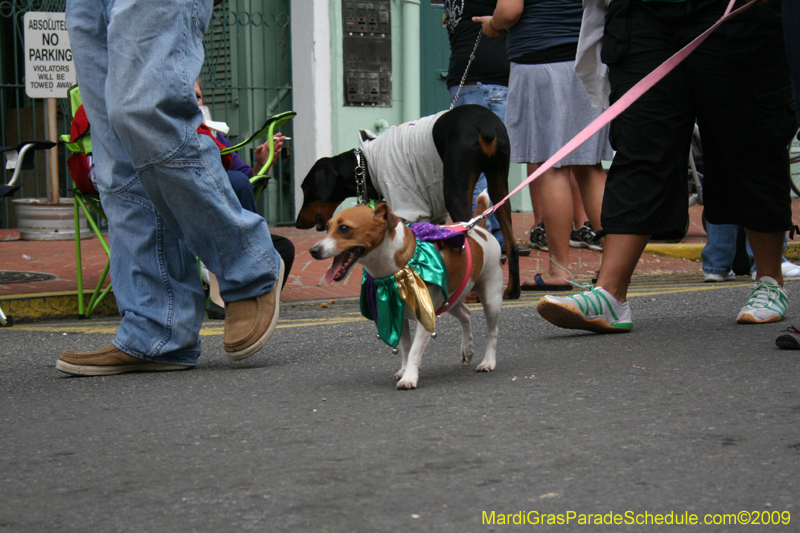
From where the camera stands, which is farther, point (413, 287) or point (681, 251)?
point (681, 251)

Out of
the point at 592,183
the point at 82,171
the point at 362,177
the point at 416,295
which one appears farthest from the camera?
the point at 592,183

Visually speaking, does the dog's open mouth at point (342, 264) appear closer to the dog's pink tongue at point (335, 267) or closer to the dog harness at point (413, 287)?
the dog's pink tongue at point (335, 267)

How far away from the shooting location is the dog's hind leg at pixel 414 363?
2.96 m

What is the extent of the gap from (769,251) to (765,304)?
239mm

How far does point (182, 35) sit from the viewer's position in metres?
3.16

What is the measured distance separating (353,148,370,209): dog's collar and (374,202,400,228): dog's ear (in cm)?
249

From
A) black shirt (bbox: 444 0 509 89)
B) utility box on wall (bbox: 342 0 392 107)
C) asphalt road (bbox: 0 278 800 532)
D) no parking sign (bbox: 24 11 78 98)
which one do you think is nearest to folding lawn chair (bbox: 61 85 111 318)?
asphalt road (bbox: 0 278 800 532)

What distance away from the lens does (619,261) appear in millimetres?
3922

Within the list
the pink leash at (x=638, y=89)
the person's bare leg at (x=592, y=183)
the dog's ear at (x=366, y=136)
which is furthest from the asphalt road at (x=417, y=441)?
the person's bare leg at (x=592, y=183)

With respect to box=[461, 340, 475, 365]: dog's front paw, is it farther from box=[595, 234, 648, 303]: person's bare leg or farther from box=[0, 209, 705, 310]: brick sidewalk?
box=[0, 209, 705, 310]: brick sidewalk

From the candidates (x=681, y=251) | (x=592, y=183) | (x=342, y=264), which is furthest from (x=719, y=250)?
(x=342, y=264)

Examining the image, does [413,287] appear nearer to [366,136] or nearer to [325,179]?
[325,179]

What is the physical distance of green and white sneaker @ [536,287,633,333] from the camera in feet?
12.3

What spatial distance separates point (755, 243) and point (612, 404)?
1.91 meters
